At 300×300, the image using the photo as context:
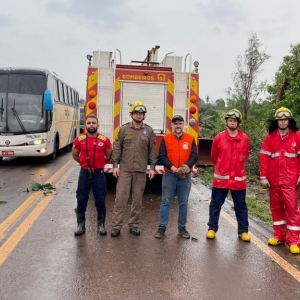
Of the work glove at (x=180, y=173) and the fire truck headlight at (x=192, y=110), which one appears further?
the fire truck headlight at (x=192, y=110)

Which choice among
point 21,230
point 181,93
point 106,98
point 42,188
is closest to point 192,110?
point 181,93

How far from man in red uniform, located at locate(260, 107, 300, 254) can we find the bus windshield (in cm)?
961

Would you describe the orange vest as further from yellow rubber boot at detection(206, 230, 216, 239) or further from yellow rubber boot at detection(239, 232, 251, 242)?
yellow rubber boot at detection(239, 232, 251, 242)

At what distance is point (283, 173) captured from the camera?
→ 5.77m

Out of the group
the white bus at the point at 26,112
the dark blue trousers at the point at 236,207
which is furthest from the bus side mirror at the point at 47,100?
the dark blue trousers at the point at 236,207

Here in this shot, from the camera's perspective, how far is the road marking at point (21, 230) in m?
5.25

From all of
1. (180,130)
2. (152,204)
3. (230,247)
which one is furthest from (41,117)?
(230,247)

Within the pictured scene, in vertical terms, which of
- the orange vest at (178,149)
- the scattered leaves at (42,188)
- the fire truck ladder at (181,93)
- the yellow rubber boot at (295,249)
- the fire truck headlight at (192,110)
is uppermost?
the fire truck ladder at (181,93)

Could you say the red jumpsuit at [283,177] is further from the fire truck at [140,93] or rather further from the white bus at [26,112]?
the white bus at [26,112]

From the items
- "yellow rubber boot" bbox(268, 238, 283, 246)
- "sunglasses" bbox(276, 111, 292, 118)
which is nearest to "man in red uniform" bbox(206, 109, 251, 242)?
"yellow rubber boot" bbox(268, 238, 283, 246)

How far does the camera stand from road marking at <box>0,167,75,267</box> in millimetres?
5246

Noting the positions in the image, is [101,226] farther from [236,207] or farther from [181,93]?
[181,93]

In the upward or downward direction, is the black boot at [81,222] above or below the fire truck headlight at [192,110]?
below

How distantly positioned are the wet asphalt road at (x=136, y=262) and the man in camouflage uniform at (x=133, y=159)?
0.33 m
